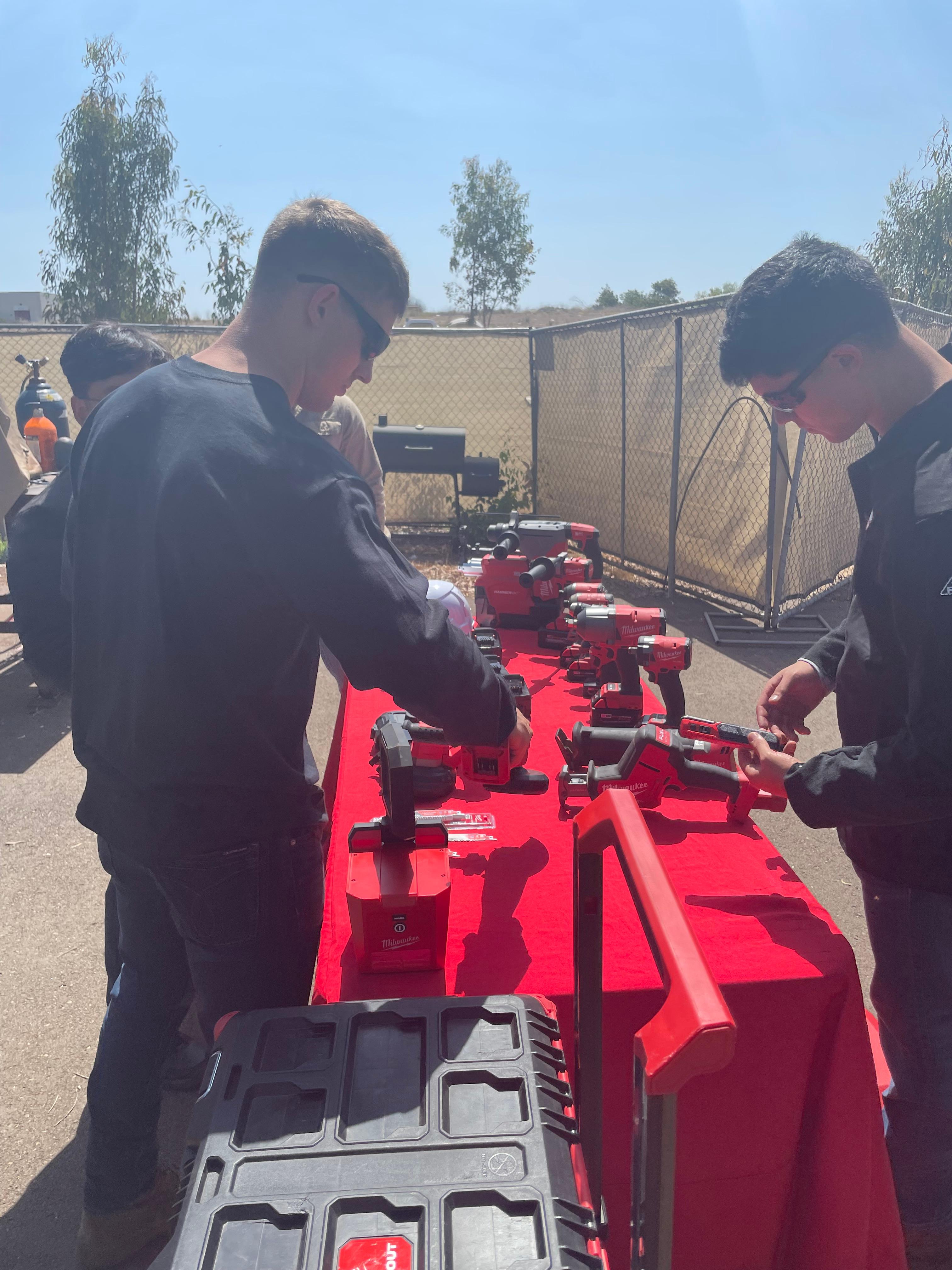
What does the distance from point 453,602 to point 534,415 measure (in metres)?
7.67

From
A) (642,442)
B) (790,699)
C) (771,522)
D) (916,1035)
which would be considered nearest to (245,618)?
(790,699)

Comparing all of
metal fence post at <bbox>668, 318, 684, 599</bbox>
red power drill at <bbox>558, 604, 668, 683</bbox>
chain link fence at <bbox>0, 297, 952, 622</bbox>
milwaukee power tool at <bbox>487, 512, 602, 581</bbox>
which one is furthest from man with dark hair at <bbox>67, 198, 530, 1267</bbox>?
metal fence post at <bbox>668, 318, 684, 599</bbox>

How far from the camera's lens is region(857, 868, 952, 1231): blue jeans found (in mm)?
1653

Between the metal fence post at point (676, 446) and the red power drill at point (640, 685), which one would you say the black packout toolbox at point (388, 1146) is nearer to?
the red power drill at point (640, 685)

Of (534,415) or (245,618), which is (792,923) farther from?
(534,415)

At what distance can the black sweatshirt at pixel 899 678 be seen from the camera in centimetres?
137

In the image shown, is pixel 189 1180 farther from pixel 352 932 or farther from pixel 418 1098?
pixel 352 932

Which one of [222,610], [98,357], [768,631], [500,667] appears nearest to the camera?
[222,610]

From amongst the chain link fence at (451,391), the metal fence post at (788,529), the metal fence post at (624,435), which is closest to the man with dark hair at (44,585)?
the metal fence post at (788,529)

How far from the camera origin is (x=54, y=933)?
3.15 m

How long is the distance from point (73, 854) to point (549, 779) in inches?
98.3

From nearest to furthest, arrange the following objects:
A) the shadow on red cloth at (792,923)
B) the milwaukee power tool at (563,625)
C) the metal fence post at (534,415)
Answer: the shadow on red cloth at (792,923) < the milwaukee power tool at (563,625) < the metal fence post at (534,415)

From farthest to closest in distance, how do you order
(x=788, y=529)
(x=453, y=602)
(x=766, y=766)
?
(x=788, y=529) < (x=453, y=602) < (x=766, y=766)

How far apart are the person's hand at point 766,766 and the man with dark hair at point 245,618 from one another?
62 centimetres
